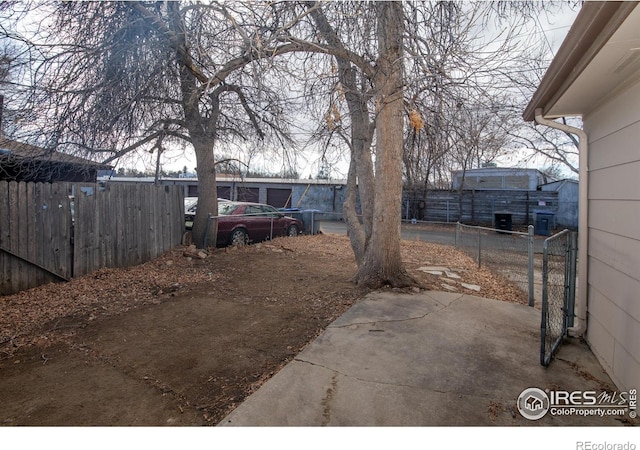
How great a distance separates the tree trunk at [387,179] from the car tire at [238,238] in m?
4.91

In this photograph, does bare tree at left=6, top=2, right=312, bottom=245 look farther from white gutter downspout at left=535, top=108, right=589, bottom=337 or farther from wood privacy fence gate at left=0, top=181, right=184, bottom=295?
white gutter downspout at left=535, top=108, right=589, bottom=337

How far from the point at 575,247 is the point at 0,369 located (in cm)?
585

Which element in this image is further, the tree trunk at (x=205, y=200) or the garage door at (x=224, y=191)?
the garage door at (x=224, y=191)

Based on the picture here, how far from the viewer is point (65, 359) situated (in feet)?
10.6

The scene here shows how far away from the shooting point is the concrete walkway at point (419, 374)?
2.37 metres

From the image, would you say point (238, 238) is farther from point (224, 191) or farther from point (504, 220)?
point (224, 191)

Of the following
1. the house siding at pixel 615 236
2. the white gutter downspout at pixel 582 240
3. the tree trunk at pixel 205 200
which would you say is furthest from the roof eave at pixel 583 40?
the tree trunk at pixel 205 200

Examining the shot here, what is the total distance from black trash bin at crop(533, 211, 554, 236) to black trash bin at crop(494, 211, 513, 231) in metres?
1.10

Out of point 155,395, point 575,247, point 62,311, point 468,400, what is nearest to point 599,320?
point 575,247

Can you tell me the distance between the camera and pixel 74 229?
19.1ft

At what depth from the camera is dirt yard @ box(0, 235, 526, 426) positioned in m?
2.52

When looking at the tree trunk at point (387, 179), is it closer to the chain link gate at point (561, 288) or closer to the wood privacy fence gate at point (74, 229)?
the chain link gate at point (561, 288)

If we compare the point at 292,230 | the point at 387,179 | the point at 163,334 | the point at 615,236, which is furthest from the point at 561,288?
the point at 292,230

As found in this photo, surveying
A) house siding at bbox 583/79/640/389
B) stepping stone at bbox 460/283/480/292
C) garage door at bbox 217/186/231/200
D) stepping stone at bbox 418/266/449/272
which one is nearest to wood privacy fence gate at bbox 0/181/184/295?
stepping stone at bbox 418/266/449/272
